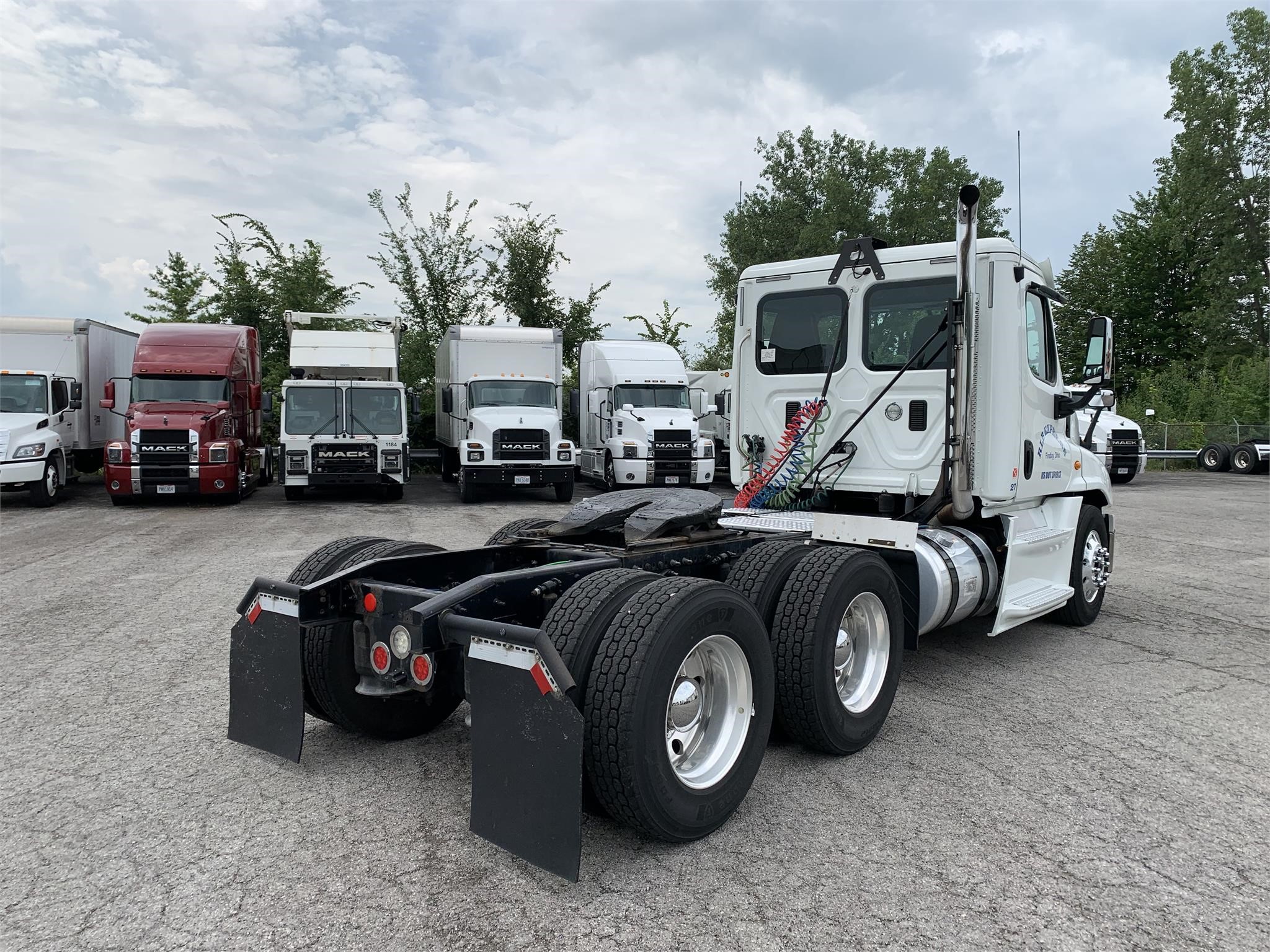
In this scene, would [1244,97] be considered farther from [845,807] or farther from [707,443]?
[845,807]

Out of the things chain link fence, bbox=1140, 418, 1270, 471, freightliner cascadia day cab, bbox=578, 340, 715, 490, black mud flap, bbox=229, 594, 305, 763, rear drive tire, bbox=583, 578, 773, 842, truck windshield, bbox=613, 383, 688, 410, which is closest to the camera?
rear drive tire, bbox=583, 578, 773, 842

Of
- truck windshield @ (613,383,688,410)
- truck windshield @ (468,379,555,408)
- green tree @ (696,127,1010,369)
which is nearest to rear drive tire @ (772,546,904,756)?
truck windshield @ (468,379,555,408)

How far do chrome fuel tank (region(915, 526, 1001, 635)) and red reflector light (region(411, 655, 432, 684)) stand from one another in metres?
3.00

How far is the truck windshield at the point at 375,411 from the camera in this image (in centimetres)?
1756

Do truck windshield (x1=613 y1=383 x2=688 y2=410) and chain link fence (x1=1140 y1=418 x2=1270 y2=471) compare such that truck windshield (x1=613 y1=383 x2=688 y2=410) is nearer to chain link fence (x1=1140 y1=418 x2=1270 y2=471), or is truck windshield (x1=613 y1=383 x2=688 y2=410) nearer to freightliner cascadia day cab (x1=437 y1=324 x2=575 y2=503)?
freightliner cascadia day cab (x1=437 y1=324 x2=575 y2=503)

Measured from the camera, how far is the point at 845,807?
12.4ft

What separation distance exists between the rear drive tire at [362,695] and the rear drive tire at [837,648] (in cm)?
150

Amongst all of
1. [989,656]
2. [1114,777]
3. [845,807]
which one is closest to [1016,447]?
[989,656]

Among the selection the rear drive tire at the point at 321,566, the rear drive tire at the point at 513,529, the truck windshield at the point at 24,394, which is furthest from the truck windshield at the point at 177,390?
the rear drive tire at the point at 321,566

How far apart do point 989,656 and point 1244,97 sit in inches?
1886

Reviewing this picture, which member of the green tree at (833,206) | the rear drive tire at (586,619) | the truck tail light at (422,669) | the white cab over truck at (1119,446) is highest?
the green tree at (833,206)

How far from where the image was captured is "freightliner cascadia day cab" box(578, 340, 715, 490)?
742 inches

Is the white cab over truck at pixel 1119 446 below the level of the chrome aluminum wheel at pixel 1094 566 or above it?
above

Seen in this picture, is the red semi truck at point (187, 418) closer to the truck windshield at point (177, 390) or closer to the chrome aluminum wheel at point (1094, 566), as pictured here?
the truck windshield at point (177, 390)
